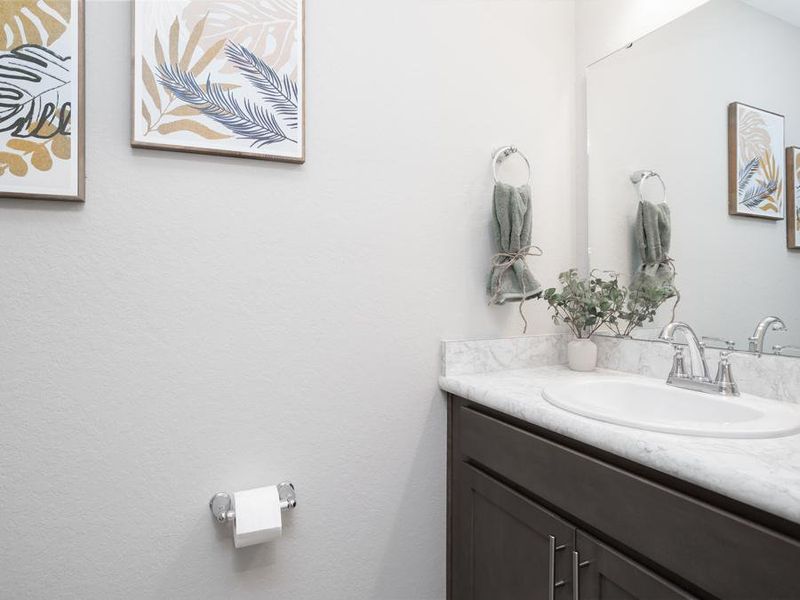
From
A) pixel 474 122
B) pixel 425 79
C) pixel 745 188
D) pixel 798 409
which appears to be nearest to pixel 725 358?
pixel 798 409

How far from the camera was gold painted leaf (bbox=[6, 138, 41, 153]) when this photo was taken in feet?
3.20

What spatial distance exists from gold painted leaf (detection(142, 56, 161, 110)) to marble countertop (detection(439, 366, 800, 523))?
1107 mm

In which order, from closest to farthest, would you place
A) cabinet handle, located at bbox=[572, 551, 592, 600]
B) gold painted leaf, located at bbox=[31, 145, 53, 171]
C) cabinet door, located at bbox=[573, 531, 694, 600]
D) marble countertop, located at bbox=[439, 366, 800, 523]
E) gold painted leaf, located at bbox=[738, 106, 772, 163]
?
marble countertop, located at bbox=[439, 366, 800, 523] < cabinet door, located at bbox=[573, 531, 694, 600] < cabinet handle, located at bbox=[572, 551, 592, 600] < gold painted leaf, located at bbox=[31, 145, 53, 171] < gold painted leaf, located at bbox=[738, 106, 772, 163]

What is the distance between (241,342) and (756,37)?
5.04 ft

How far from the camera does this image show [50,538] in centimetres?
100

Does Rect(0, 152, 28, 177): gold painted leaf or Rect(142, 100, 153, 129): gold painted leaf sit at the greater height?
Rect(142, 100, 153, 129): gold painted leaf

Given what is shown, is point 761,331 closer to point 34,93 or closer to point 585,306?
point 585,306

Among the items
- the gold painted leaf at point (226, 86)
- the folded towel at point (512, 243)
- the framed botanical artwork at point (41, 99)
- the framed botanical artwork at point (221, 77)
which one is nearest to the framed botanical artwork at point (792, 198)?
the folded towel at point (512, 243)

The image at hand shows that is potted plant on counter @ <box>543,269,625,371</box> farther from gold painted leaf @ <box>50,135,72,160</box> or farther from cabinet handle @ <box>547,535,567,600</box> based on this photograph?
gold painted leaf @ <box>50,135,72,160</box>

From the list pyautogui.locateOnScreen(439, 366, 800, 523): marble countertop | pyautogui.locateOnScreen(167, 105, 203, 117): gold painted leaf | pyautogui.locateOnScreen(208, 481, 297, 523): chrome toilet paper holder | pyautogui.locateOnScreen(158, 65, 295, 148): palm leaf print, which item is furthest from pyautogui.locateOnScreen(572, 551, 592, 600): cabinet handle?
pyautogui.locateOnScreen(167, 105, 203, 117): gold painted leaf

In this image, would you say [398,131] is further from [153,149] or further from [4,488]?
[4,488]

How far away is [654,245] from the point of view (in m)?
1.36

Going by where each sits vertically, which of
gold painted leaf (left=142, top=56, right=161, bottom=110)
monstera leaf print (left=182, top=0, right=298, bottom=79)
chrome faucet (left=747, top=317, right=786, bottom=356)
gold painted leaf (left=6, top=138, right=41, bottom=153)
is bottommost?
chrome faucet (left=747, top=317, right=786, bottom=356)

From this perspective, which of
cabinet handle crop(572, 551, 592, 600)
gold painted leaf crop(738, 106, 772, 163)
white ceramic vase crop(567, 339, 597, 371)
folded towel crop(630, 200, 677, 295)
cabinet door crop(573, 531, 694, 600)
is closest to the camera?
cabinet door crop(573, 531, 694, 600)
